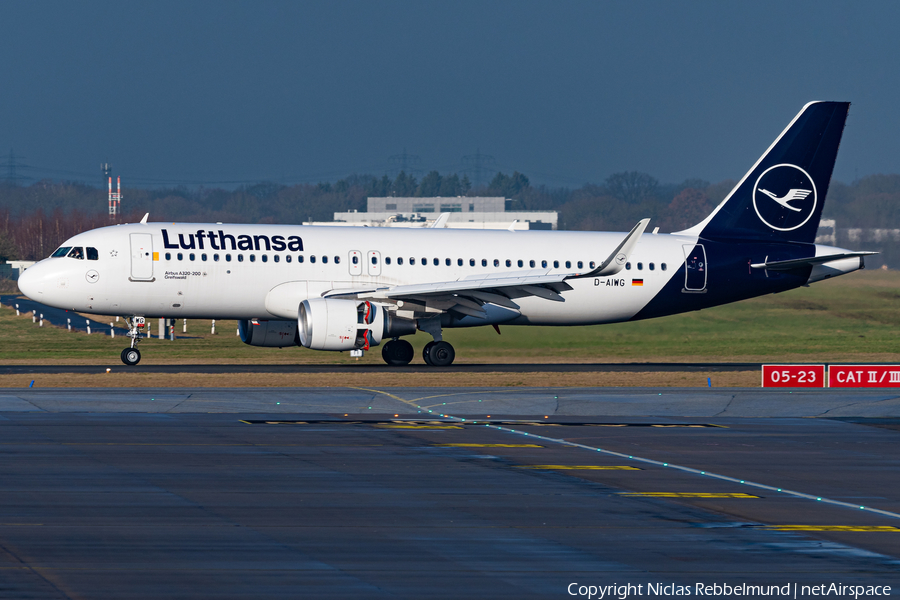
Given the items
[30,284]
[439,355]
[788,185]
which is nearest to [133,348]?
[30,284]

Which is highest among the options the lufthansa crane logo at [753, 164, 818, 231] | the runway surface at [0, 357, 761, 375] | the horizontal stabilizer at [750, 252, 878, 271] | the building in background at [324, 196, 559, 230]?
the building in background at [324, 196, 559, 230]

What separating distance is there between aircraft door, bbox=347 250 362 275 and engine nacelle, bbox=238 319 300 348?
2.57 meters

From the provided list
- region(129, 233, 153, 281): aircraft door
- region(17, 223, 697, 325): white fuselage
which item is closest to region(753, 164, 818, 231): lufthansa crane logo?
region(17, 223, 697, 325): white fuselage

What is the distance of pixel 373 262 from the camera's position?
112 feet

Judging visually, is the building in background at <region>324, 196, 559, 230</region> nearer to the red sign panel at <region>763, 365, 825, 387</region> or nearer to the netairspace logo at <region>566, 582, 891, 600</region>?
the red sign panel at <region>763, 365, 825, 387</region>

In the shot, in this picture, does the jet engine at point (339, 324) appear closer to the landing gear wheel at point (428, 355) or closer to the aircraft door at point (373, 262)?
the aircraft door at point (373, 262)

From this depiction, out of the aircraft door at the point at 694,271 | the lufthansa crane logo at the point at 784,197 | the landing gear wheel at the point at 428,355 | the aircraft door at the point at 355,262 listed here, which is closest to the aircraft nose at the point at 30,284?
the aircraft door at the point at 355,262

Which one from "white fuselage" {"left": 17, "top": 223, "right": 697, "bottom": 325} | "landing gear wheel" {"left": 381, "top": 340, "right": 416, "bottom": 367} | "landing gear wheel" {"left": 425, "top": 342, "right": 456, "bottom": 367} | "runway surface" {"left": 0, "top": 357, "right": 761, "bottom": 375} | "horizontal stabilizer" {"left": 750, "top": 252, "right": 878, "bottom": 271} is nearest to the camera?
"runway surface" {"left": 0, "top": 357, "right": 761, "bottom": 375}

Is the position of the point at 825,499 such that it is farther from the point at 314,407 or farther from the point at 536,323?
the point at 536,323

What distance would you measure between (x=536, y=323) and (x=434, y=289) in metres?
5.15

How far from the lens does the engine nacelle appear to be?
34.7 m

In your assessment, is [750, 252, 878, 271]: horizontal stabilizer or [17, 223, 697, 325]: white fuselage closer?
[17, 223, 697, 325]: white fuselage

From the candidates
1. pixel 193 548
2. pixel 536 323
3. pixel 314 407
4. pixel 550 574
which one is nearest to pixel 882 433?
pixel 314 407

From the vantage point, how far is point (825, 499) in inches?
544
